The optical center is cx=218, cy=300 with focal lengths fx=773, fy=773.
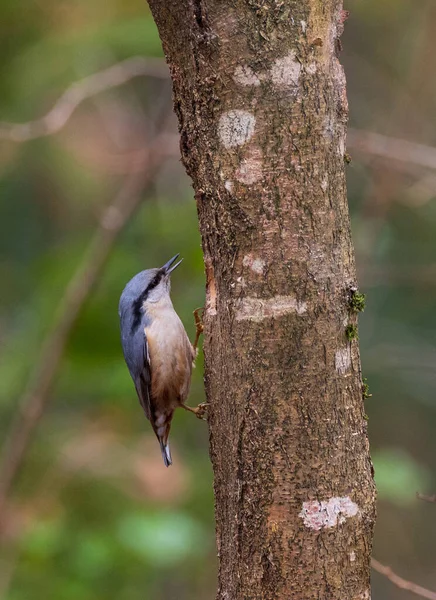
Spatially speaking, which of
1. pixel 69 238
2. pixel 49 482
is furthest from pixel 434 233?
pixel 49 482

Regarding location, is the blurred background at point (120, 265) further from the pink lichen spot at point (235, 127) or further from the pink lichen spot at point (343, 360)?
the pink lichen spot at point (343, 360)

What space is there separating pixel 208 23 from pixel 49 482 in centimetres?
335

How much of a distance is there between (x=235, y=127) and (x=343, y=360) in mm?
644

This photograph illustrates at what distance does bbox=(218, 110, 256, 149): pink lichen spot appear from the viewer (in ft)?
6.27

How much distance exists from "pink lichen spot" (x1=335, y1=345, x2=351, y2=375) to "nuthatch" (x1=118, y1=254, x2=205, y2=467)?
1.86m

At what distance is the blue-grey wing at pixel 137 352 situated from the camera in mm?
3783

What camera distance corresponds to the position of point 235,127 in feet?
6.32

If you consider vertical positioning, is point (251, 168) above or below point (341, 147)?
below

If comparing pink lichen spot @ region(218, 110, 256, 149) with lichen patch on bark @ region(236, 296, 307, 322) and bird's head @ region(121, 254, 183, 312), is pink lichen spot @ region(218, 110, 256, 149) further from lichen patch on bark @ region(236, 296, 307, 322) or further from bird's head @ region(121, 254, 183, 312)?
bird's head @ region(121, 254, 183, 312)

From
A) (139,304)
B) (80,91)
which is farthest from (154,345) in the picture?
(80,91)

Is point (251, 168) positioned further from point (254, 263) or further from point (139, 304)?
point (139, 304)

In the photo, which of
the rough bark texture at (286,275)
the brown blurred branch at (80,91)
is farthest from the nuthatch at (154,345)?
the rough bark texture at (286,275)

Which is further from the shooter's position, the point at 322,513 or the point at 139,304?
the point at 139,304

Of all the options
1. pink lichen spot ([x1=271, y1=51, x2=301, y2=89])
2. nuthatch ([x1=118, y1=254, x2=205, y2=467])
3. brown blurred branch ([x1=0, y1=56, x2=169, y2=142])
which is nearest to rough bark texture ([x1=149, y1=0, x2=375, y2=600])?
pink lichen spot ([x1=271, y1=51, x2=301, y2=89])
